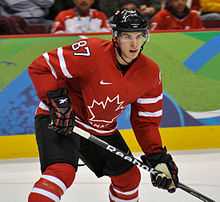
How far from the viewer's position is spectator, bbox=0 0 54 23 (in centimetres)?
434

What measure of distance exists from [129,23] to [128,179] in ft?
1.99

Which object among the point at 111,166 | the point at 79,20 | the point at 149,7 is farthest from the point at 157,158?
the point at 149,7

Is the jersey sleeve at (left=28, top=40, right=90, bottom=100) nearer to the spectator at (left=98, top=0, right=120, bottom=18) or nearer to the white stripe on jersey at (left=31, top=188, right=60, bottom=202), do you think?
the white stripe on jersey at (left=31, top=188, right=60, bottom=202)

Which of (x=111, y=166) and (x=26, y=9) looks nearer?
(x=111, y=166)

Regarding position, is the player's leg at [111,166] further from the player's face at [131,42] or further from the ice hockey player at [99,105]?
the player's face at [131,42]

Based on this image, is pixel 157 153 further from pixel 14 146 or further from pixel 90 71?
pixel 14 146

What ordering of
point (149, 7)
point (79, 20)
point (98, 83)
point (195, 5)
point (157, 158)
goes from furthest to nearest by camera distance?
point (195, 5) → point (149, 7) → point (79, 20) → point (157, 158) → point (98, 83)

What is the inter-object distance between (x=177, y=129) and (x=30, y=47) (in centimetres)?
101

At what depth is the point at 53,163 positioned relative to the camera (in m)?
2.28

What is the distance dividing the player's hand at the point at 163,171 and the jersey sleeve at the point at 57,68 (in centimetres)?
44

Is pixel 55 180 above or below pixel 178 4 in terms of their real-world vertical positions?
above

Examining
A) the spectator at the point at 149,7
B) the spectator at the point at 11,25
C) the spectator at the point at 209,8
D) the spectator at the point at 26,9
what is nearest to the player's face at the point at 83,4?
the spectator at the point at 26,9

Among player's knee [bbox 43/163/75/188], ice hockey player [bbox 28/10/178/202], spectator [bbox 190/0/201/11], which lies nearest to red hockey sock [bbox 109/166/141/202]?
ice hockey player [bbox 28/10/178/202]

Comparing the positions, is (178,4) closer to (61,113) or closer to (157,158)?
(157,158)
